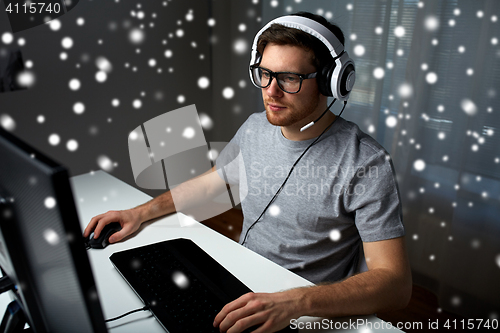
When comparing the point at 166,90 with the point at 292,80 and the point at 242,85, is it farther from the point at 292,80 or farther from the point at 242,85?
the point at 292,80

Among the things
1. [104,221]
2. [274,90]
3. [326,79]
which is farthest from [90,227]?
[326,79]

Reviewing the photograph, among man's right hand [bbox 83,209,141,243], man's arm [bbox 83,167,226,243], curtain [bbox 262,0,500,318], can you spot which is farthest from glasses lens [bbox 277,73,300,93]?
curtain [bbox 262,0,500,318]

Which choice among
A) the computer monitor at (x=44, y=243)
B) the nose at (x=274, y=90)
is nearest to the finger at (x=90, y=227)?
the computer monitor at (x=44, y=243)

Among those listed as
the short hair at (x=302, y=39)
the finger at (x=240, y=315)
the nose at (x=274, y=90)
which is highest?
the short hair at (x=302, y=39)

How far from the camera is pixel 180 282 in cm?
80

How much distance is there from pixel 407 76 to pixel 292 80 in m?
0.97

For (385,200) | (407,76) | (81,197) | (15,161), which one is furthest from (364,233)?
(407,76)

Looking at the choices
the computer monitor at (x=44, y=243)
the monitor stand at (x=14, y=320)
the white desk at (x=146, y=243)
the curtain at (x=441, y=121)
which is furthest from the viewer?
the curtain at (x=441, y=121)

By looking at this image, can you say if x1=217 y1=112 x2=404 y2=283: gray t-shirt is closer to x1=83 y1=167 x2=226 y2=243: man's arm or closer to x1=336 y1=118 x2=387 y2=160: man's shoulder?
x1=336 y1=118 x2=387 y2=160: man's shoulder

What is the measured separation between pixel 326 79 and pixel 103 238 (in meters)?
0.73

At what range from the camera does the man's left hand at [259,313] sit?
2.16 feet

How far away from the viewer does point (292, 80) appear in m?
1.03

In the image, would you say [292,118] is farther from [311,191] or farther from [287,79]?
[311,191]

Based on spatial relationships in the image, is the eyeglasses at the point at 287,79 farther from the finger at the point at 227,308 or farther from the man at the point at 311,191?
the finger at the point at 227,308
